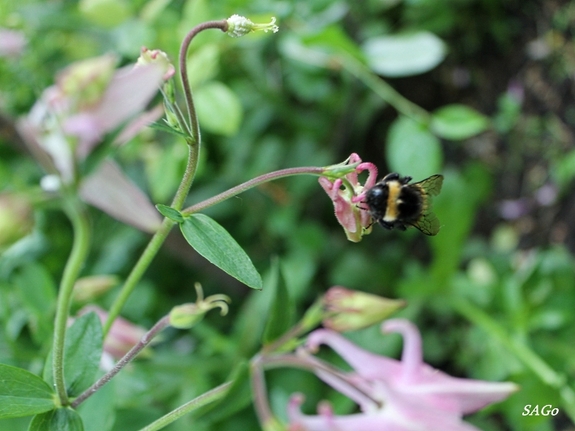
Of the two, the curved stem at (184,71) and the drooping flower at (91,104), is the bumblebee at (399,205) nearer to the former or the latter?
the curved stem at (184,71)

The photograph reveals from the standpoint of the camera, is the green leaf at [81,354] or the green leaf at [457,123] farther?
the green leaf at [457,123]

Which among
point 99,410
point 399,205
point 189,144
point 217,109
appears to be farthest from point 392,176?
point 217,109

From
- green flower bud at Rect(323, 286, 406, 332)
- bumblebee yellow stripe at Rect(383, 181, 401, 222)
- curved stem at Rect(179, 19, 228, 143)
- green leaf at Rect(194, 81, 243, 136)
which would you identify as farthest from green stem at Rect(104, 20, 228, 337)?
green leaf at Rect(194, 81, 243, 136)

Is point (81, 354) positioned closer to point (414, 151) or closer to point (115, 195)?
point (115, 195)

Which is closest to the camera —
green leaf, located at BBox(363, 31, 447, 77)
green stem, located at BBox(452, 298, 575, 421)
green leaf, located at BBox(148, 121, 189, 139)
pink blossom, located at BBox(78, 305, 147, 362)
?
green leaf, located at BBox(148, 121, 189, 139)

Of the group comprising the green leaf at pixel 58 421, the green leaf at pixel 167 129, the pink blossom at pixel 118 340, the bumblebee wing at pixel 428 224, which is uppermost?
the green leaf at pixel 167 129

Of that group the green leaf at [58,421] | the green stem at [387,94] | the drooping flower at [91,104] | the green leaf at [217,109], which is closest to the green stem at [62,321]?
the green leaf at [58,421]

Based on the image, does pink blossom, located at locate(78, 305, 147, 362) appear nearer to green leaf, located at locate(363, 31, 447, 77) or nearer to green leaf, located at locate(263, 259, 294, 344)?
green leaf, located at locate(263, 259, 294, 344)
